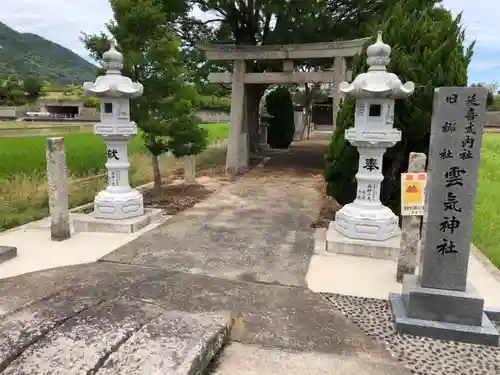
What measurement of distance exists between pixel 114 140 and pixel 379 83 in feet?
13.2

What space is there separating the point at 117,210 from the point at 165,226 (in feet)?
2.58

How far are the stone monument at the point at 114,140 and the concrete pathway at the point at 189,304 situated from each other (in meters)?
0.60

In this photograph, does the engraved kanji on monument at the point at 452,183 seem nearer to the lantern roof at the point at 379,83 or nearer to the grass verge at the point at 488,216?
the lantern roof at the point at 379,83

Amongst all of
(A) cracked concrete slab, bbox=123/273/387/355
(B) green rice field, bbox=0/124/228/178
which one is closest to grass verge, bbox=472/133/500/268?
(A) cracked concrete slab, bbox=123/273/387/355

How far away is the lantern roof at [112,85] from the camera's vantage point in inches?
239

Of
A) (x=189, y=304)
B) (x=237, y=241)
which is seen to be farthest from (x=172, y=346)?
(x=237, y=241)

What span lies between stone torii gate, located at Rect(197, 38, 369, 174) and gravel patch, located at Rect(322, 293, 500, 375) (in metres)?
7.66

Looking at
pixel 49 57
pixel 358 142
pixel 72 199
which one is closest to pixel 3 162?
pixel 72 199

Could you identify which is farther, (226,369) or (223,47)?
(223,47)

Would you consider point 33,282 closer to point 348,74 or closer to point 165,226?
point 165,226

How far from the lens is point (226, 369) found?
2729 millimetres

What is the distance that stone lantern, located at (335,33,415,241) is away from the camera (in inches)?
204

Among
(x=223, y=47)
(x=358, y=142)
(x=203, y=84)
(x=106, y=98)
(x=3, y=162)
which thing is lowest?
(x=3, y=162)

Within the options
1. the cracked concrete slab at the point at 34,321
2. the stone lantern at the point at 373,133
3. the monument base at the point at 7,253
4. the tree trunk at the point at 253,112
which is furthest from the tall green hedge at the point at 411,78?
the tree trunk at the point at 253,112
